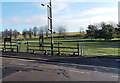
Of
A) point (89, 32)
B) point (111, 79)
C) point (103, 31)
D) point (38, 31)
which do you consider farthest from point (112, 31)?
point (38, 31)

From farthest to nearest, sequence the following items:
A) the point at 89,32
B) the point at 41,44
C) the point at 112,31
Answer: the point at 89,32
the point at 112,31
the point at 41,44

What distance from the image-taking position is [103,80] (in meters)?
6.50

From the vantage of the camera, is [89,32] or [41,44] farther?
[89,32]

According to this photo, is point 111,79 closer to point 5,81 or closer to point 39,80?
point 39,80

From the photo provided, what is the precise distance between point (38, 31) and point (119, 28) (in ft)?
234

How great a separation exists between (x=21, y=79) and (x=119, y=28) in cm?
5488

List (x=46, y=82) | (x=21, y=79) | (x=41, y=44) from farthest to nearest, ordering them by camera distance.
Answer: (x=41, y=44)
(x=21, y=79)
(x=46, y=82)

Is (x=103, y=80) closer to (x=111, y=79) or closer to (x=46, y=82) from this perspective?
(x=111, y=79)

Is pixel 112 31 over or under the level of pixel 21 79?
over

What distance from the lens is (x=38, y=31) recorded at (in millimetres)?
115562

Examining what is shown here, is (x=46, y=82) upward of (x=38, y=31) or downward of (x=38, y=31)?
downward

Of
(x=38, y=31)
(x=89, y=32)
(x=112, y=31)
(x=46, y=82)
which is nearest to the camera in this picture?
(x=46, y=82)

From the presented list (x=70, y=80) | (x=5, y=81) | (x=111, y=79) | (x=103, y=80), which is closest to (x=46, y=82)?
(x=70, y=80)

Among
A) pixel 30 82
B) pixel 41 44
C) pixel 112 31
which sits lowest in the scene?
pixel 30 82
